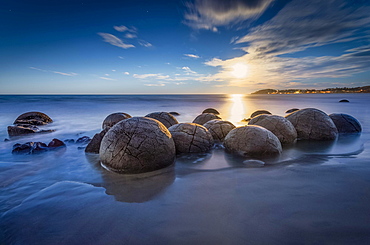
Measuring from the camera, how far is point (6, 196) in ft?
9.85

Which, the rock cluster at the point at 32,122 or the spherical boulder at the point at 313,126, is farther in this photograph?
the rock cluster at the point at 32,122

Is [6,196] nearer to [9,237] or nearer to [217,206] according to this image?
[9,237]

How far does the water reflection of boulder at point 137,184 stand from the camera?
2875 mm

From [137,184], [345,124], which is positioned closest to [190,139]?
[137,184]

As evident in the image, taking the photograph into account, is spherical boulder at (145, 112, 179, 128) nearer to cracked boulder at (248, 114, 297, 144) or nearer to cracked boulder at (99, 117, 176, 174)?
cracked boulder at (99, 117, 176, 174)

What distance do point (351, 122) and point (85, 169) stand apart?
9656mm

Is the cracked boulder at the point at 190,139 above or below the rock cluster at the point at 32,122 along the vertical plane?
above

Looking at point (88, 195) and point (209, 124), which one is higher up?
point (209, 124)

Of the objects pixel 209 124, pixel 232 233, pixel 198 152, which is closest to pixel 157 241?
pixel 232 233

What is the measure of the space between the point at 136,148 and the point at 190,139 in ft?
5.64

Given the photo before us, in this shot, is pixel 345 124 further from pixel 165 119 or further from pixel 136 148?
pixel 136 148

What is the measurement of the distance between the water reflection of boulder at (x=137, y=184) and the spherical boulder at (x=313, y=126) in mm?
4939

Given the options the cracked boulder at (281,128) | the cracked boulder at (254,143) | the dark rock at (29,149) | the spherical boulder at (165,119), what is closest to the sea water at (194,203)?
the cracked boulder at (254,143)

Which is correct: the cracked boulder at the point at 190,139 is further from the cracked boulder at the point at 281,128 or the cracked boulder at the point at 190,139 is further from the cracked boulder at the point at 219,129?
the cracked boulder at the point at 281,128
